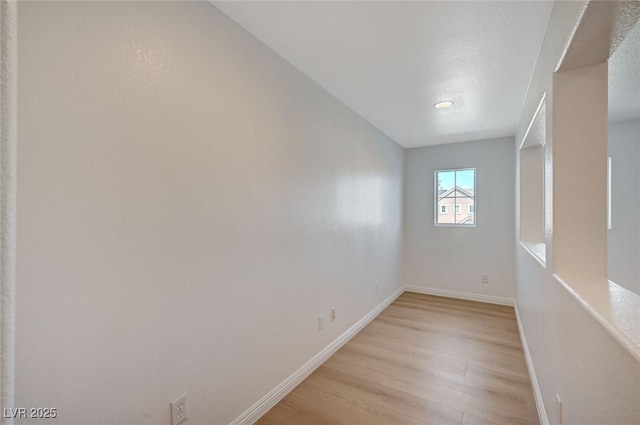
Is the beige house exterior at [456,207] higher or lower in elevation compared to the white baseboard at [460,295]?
higher

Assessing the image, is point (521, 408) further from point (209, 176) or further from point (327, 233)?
point (209, 176)

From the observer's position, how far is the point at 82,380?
100 cm

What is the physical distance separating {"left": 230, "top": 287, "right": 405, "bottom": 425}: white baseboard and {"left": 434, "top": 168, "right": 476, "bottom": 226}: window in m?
2.11

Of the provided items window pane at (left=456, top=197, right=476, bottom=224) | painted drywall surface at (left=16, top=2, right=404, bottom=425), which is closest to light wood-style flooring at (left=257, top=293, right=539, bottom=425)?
painted drywall surface at (left=16, top=2, right=404, bottom=425)

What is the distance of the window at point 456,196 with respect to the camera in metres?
4.11

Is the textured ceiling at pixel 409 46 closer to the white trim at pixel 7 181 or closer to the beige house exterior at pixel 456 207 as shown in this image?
the white trim at pixel 7 181

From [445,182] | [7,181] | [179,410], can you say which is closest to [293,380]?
[179,410]

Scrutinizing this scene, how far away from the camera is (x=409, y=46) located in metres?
1.74

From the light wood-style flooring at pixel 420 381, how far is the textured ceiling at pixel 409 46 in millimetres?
2303

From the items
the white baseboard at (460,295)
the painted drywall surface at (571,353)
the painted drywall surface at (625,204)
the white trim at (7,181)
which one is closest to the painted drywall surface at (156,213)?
the white trim at (7,181)

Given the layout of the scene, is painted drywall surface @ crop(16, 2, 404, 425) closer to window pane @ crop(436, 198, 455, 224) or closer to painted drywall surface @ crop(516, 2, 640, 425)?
painted drywall surface @ crop(516, 2, 640, 425)

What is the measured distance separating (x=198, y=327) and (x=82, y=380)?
46 cm

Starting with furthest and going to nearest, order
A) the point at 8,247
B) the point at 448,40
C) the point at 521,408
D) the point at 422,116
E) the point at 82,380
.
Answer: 1. the point at 422,116
2. the point at 521,408
3. the point at 448,40
4. the point at 82,380
5. the point at 8,247

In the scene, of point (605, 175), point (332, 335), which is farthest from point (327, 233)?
point (605, 175)
